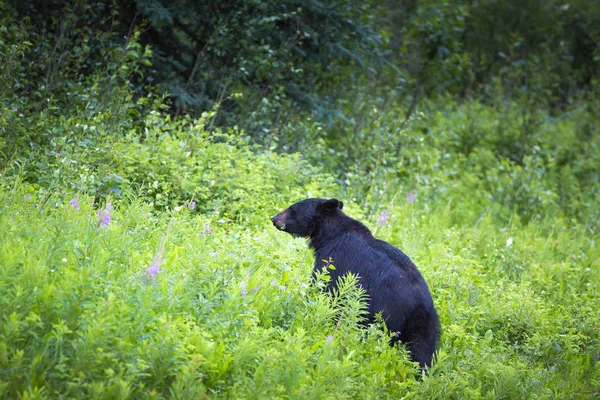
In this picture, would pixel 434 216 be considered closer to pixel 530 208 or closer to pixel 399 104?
pixel 530 208

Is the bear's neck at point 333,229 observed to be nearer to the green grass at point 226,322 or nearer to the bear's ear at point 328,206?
the bear's ear at point 328,206

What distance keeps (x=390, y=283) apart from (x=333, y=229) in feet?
3.39

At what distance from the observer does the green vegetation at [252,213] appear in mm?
3699

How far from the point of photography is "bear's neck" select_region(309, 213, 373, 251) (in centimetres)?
575

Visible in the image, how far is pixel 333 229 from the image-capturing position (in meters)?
5.86

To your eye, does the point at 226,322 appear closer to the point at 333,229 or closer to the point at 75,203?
the point at 75,203

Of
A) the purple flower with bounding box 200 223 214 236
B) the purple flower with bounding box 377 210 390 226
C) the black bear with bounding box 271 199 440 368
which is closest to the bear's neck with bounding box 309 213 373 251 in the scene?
the black bear with bounding box 271 199 440 368

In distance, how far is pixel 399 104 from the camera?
1397 cm

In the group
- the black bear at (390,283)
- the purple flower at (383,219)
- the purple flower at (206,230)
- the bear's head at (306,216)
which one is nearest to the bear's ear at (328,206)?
the bear's head at (306,216)

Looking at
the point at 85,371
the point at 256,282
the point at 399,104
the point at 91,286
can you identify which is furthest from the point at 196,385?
the point at 399,104

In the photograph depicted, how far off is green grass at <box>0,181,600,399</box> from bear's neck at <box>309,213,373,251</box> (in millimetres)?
301

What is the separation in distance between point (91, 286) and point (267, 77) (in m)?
6.43

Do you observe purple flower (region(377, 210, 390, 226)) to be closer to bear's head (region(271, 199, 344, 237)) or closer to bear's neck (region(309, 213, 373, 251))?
bear's head (region(271, 199, 344, 237))

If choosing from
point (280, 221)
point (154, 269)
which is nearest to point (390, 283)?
point (280, 221)
